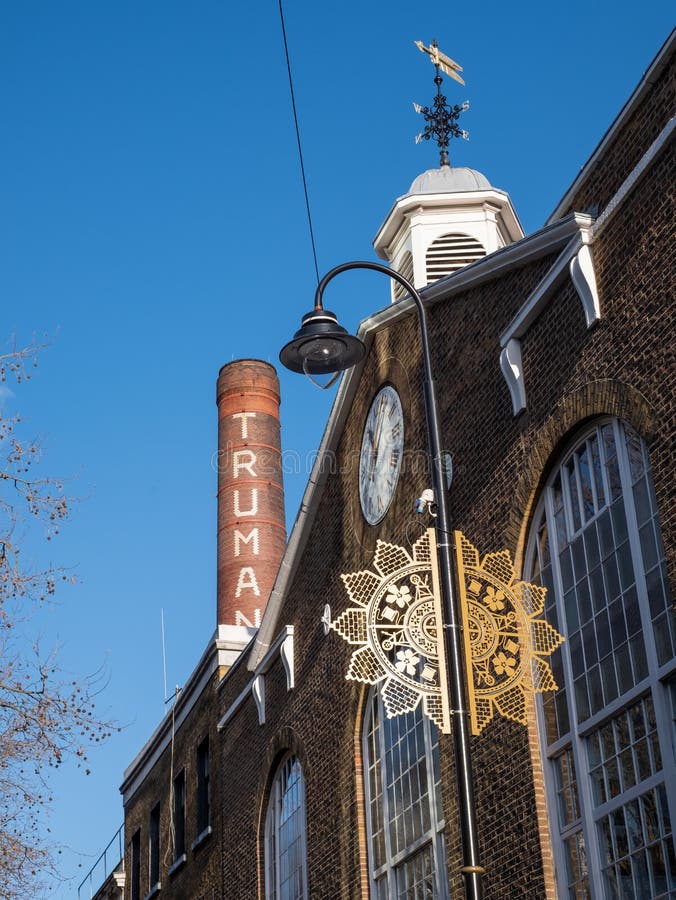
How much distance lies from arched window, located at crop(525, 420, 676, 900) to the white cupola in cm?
1125

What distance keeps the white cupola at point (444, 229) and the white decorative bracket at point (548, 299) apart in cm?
946

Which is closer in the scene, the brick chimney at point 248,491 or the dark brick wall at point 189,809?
the dark brick wall at point 189,809

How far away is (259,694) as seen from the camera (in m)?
23.4

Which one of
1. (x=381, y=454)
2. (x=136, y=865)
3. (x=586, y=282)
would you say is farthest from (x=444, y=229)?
(x=136, y=865)

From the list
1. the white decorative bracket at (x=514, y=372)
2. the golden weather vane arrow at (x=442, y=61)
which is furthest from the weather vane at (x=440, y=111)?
the white decorative bracket at (x=514, y=372)

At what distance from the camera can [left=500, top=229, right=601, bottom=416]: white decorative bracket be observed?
542 inches

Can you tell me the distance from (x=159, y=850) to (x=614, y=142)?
21780mm

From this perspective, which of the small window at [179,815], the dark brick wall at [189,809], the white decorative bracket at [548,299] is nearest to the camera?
the white decorative bracket at [548,299]

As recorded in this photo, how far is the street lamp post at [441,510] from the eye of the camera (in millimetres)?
9219

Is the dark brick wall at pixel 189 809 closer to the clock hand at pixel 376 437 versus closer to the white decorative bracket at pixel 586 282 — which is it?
the clock hand at pixel 376 437

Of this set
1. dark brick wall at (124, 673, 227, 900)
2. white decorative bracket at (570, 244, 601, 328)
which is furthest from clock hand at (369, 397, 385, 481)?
dark brick wall at (124, 673, 227, 900)

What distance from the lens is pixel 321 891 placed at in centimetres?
1945

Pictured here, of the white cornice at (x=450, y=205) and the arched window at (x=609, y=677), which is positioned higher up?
the white cornice at (x=450, y=205)

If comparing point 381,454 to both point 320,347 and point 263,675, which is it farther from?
point 320,347
